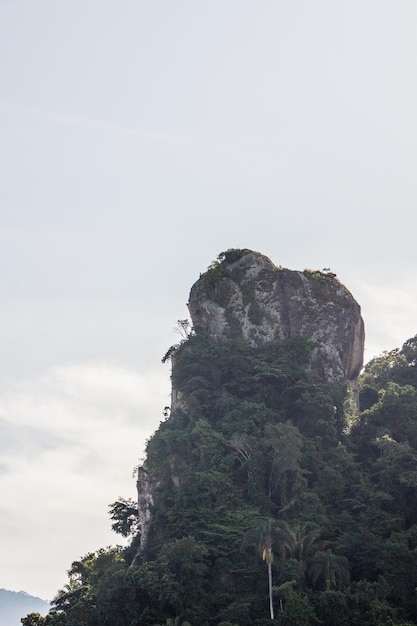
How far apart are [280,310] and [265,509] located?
1983cm

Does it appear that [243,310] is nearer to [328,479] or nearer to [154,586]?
[328,479]

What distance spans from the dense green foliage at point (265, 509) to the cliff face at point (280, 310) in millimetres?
2616

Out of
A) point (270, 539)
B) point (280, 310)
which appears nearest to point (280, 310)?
point (280, 310)

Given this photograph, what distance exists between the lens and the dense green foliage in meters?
41.8

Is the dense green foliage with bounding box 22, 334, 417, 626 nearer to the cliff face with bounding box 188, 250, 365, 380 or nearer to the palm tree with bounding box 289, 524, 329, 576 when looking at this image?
the palm tree with bounding box 289, 524, 329, 576

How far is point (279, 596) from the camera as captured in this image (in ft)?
136

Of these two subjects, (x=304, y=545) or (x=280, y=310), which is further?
(x=280, y=310)

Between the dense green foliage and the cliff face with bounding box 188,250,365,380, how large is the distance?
2.62m

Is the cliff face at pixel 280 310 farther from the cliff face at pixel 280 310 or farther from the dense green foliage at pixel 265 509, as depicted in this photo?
the dense green foliage at pixel 265 509

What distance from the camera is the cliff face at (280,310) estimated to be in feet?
207

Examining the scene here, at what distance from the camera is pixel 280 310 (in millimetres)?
64188

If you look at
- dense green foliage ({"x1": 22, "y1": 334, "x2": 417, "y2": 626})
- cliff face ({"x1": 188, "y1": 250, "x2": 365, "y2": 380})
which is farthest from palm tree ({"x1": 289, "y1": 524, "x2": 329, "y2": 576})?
cliff face ({"x1": 188, "y1": 250, "x2": 365, "y2": 380})

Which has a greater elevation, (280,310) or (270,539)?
(280,310)

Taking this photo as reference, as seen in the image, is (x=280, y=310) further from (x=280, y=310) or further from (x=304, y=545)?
(x=304, y=545)
